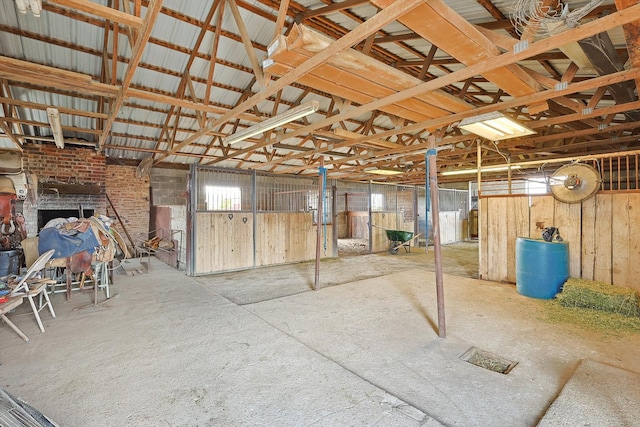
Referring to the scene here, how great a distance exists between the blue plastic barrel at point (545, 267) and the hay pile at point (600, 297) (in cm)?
16

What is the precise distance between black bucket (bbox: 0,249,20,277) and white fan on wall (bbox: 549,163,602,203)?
326 inches

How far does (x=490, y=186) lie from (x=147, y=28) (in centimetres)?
1490

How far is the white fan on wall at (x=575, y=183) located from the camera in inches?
166

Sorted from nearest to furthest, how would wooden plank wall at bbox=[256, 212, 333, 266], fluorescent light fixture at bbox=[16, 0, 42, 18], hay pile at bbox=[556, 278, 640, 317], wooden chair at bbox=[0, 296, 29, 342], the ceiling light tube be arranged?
fluorescent light fixture at bbox=[16, 0, 42, 18]
wooden chair at bbox=[0, 296, 29, 342]
hay pile at bbox=[556, 278, 640, 317]
wooden plank wall at bbox=[256, 212, 333, 266]
the ceiling light tube

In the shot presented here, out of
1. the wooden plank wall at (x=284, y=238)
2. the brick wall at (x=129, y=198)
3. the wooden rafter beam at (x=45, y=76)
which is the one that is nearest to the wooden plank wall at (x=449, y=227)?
the wooden plank wall at (x=284, y=238)

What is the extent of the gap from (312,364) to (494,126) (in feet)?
12.5

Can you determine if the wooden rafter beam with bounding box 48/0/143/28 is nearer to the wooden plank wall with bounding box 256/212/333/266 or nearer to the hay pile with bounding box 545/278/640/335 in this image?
the wooden plank wall with bounding box 256/212/333/266

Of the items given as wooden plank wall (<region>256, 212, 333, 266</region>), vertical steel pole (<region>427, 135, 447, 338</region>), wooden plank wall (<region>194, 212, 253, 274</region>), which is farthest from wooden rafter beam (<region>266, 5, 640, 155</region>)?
wooden plank wall (<region>256, 212, 333, 266</region>)

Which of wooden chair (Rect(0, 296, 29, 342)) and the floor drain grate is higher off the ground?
wooden chair (Rect(0, 296, 29, 342))

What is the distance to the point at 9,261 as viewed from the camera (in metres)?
4.18

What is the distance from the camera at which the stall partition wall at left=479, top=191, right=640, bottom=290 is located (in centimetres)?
402

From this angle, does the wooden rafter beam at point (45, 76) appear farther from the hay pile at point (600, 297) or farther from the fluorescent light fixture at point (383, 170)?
the hay pile at point (600, 297)

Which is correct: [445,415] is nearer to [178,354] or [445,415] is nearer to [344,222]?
[178,354]

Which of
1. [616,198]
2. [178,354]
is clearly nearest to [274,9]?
[178,354]
